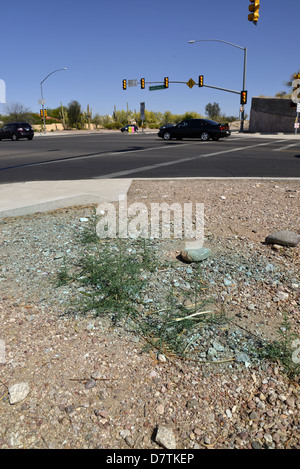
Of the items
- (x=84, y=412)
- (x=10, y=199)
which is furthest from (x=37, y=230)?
(x=84, y=412)

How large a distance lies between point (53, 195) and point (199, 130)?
22.5 meters

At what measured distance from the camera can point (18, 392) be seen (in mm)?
2404

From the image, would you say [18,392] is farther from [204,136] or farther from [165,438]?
[204,136]

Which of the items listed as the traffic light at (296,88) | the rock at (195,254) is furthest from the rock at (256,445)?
the traffic light at (296,88)

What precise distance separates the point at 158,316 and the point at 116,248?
141cm

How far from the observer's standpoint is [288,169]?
11.5 m

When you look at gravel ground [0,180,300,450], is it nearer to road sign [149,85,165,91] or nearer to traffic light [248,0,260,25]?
traffic light [248,0,260,25]

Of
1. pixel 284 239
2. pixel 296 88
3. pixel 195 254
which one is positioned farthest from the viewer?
pixel 296 88

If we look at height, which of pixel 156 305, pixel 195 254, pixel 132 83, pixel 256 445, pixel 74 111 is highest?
pixel 132 83

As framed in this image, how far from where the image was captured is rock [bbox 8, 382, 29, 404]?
7.73 ft

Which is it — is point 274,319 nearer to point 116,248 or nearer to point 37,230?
point 116,248

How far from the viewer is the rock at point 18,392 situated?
2357mm

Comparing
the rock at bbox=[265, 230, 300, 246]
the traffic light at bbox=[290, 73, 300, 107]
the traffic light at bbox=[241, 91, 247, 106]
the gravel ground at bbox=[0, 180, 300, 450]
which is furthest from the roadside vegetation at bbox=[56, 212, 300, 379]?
the traffic light at bbox=[241, 91, 247, 106]

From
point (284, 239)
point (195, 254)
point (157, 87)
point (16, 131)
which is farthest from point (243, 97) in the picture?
point (195, 254)
